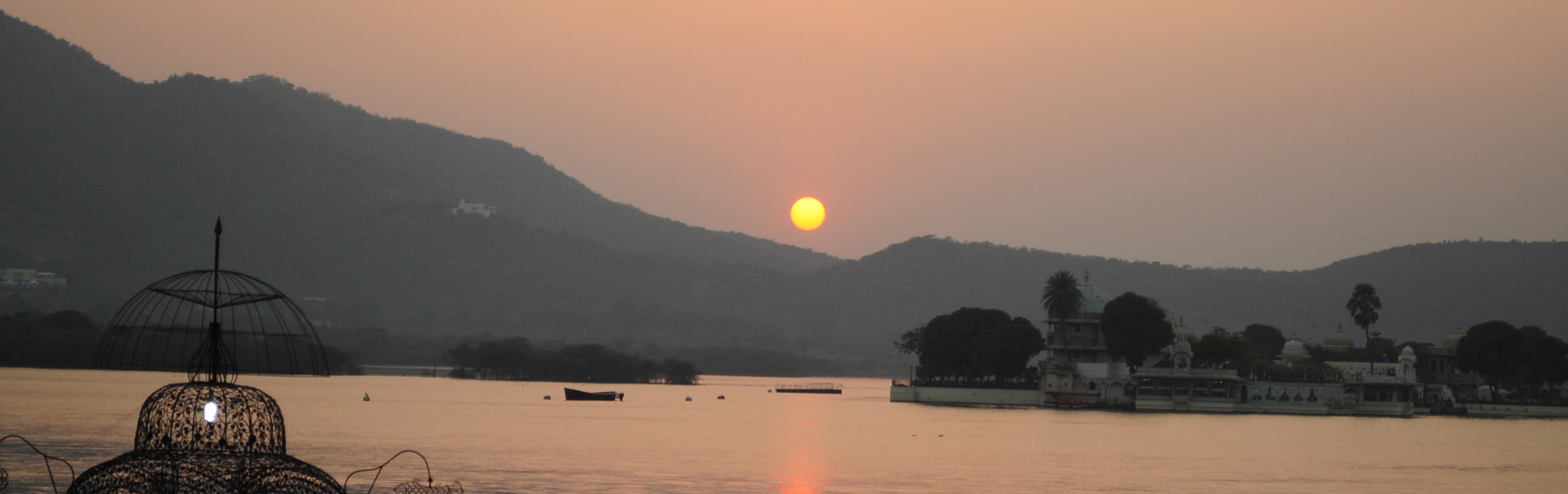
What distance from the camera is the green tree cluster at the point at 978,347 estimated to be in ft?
561

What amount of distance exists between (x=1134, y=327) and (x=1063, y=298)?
9.49 m

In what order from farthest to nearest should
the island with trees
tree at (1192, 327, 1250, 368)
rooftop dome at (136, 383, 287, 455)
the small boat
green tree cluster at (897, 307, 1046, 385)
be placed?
the small boat < tree at (1192, 327, 1250, 368) < green tree cluster at (897, 307, 1046, 385) < the island with trees < rooftop dome at (136, 383, 287, 455)

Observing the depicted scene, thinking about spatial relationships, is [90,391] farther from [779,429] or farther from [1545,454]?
[1545,454]

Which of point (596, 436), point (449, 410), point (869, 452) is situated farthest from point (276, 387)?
point (869, 452)

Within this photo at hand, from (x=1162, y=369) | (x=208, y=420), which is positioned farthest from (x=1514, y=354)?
(x=208, y=420)

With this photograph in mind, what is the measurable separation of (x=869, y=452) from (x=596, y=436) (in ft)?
65.9

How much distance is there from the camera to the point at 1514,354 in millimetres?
177250

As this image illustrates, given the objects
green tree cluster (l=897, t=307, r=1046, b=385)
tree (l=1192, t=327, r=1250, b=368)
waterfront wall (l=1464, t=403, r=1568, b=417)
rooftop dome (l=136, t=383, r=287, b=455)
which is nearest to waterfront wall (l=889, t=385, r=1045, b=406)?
green tree cluster (l=897, t=307, r=1046, b=385)

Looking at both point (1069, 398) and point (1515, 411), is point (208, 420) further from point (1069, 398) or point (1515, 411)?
point (1515, 411)

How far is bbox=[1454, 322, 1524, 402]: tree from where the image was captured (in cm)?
17700

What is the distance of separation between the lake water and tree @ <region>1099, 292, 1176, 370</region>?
34.7ft

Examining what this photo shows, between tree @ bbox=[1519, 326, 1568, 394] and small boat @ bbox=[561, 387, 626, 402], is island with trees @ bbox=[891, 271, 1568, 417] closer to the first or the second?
tree @ bbox=[1519, 326, 1568, 394]

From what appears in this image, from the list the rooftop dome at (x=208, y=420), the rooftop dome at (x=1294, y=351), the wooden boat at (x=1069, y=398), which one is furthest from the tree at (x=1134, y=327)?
the rooftop dome at (x=208, y=420)

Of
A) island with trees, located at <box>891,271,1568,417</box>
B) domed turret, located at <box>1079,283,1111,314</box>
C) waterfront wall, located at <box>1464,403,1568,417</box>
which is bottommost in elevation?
waterfront wall, located at <box>1464,403,1568,417</box>
